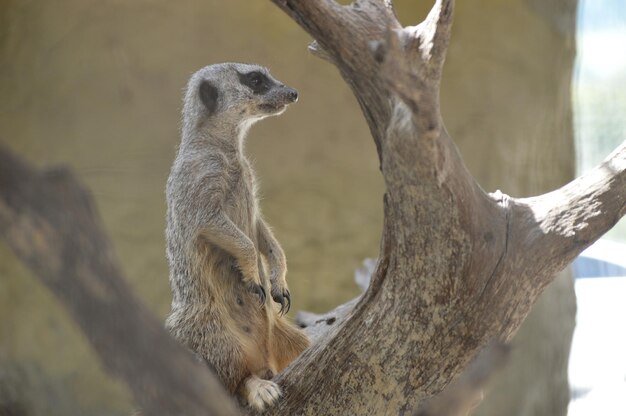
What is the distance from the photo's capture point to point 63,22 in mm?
6055

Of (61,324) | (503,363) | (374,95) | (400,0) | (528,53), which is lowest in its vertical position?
(61,324)

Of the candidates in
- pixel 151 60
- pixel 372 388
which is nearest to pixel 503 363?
pixel 372 388

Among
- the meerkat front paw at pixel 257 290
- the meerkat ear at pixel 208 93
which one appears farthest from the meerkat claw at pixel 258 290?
the meerkat ear at pixel 208 93

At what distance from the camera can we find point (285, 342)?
346 centimetres

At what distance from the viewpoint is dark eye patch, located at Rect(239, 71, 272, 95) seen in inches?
140

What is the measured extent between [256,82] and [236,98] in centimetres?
12

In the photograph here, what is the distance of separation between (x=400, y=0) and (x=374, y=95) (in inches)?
148

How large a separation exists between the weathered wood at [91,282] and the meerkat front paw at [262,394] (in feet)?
4.73

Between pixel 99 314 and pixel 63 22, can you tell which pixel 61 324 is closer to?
pixel 63 22

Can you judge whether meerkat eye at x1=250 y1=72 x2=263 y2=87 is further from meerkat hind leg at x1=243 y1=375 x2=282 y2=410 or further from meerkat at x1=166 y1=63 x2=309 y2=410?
meerkat hind leg at x1=243 y1=375 x2=282 y2=410

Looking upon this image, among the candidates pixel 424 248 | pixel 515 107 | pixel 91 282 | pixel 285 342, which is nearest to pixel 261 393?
A: pixel 285 342

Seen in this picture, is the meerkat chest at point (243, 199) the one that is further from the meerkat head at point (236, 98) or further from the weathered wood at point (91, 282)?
the weathered wood at point (91, 282)

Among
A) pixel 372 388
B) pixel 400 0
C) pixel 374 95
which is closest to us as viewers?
pixel 374 95

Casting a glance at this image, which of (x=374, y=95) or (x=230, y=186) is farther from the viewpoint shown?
(x=230, y=186)
